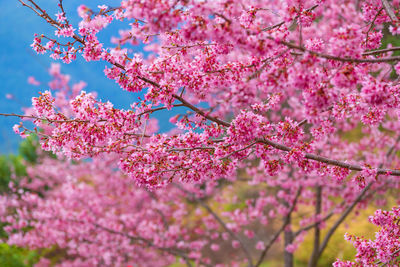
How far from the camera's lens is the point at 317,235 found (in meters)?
7.49

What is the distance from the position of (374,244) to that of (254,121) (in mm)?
1848

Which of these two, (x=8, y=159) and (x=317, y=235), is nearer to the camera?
(x=317, y=235)

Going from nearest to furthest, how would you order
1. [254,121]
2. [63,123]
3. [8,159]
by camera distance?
1. [254,121]
2. [63,123]
3. [8,159]

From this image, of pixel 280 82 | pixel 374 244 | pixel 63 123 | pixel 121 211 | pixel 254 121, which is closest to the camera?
pixel 280 82

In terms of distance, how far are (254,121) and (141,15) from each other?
121 centimetres

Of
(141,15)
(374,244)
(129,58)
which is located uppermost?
(129,58)

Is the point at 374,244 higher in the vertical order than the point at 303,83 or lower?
lower

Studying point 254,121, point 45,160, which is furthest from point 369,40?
point 45,160

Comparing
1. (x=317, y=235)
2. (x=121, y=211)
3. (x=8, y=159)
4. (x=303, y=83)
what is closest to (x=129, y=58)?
(x=303, y=83)

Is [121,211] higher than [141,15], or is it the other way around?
[121,211]

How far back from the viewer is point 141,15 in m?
2.04

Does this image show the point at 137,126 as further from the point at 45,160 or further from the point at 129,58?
the point at 45,160

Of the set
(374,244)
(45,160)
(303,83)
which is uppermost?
(45,160)

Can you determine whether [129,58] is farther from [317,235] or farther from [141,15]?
[317,235]
